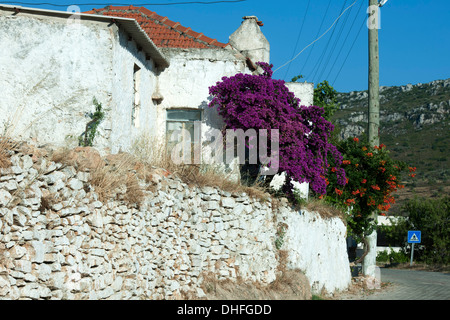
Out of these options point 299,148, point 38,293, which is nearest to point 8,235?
point 38,293

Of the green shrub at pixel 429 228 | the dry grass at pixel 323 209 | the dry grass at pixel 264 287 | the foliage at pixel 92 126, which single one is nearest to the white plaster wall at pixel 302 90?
the dry grass at pixel 323 209

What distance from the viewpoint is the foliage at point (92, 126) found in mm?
11125

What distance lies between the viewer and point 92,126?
11227 mm

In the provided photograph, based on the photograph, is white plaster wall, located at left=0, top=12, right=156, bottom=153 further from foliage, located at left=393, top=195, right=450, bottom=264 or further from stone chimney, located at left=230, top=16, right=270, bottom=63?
foliage, located at left=393, top=195, right=450, bottom=264

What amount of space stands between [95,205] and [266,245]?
569 centimetres

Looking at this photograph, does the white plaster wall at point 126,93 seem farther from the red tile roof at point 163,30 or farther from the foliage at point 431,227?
the foliage at point 431,227

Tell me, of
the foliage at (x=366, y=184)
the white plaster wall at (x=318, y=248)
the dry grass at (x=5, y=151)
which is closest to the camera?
the dry grass at (x=5, y=151)

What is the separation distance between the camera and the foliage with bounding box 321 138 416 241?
19.1m

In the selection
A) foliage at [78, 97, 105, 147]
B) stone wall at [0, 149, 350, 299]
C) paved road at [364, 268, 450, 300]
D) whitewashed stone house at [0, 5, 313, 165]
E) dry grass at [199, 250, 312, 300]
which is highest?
whitewashed stone house at [0, 5, 313, 165]

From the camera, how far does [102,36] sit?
37.2 ft

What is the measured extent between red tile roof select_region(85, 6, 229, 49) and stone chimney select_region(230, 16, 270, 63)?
4.08 ft

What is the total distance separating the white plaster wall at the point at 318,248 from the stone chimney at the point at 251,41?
5.25m

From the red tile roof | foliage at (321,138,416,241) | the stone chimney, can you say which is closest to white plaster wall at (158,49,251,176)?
the red tile roof

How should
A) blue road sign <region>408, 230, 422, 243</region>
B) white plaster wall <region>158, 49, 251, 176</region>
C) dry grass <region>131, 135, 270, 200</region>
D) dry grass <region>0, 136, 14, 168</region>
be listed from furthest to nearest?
blue road sign <region>408, 230, 422, 243</region> < white plaster wall <region>158, 49, 251, 176</region> < dry grass <region>131, 135, 270, 200</region> < dry grass <region>0, 136, 14, 168</region>
